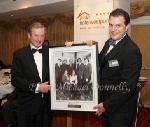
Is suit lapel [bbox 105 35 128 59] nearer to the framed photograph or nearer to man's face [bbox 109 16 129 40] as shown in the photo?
man's face [bbox 109 16 129 40]

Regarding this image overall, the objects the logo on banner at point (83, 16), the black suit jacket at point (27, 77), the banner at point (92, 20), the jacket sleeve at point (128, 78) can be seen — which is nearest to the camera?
the jacket sleeve at point (128, 78)

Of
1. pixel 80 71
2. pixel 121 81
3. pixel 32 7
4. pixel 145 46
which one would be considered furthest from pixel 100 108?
pixel 32 7

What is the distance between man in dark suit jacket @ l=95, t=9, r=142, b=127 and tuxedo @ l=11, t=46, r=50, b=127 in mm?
683

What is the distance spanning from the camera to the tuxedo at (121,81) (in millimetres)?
2371

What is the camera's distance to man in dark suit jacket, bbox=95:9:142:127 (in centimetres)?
238

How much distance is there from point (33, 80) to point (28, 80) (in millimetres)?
53

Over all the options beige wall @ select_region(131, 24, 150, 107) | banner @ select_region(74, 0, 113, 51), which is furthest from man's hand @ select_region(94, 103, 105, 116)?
beige wall @ select_region(131, 24, 150, 107)

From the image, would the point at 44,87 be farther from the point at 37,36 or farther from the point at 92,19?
the point at 92,19

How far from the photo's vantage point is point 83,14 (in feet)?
21.0

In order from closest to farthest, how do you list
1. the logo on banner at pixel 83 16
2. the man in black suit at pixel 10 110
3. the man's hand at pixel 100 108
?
the man's hand at pixel 100 108
the man in black suit at pixel 10 110
the logo on banner at pixel 83 16

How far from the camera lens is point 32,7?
28.4ft

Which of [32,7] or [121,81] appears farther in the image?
[32,7]

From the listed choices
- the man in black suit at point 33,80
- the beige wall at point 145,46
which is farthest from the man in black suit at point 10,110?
the beige wall at point 145,46

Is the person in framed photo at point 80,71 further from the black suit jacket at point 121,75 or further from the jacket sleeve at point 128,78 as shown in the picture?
the jacket sleeve at point 128,78
